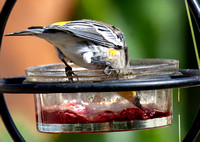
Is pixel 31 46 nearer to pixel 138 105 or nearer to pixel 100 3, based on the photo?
pixel 100 3

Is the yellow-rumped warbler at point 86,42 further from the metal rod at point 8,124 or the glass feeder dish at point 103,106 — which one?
the metal rod at point 8,124

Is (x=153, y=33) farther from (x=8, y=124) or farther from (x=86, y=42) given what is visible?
(x=8, y=124)

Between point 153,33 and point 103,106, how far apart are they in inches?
40.1

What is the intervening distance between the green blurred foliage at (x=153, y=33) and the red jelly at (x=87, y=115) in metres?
0.83

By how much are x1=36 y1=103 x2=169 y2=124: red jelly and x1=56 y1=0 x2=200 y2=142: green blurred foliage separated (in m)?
0.83

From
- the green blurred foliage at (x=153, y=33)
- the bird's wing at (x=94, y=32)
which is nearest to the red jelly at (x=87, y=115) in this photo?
the bird's wing at (x=94, y=32)

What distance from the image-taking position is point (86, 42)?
1377mm

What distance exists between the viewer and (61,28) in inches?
49.4

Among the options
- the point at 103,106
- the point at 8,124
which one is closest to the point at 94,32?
the point at 103,106

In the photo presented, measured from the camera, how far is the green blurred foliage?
2.15 meters

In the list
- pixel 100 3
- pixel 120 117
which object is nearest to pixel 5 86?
pixel 120 117

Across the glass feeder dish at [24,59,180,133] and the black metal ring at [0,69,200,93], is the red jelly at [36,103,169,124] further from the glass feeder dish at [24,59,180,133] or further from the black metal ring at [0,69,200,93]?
the black metal ring at [0,69,200,93]

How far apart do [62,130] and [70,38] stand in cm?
30

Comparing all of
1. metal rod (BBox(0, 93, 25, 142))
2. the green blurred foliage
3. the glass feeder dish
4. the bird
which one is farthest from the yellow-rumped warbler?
the green blurred foliage
